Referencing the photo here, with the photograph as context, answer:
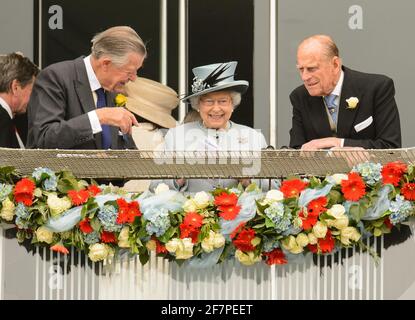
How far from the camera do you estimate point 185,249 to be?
572cm

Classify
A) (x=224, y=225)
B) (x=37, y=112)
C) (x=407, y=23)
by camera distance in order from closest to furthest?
1. (x=224, y=225)
2. (x=37, y=112)
3. (x=407, y=23)

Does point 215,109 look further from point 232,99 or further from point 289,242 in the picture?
point 289,242

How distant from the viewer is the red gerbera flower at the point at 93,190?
19.1 feet

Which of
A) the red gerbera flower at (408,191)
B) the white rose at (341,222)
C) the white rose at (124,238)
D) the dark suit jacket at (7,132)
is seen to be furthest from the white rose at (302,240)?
the dark suit jacket at (7,132)

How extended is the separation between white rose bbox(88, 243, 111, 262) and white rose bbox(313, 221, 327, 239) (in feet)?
2.92

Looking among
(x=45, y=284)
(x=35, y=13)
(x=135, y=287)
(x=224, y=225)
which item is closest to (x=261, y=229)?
(x=224, y=225)

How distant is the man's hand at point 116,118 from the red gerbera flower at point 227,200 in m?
0.60

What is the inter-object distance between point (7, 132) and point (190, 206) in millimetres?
1512

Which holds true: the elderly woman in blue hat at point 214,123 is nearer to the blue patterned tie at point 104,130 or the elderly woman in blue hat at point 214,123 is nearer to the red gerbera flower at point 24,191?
the blue patterned tie at point 104,130

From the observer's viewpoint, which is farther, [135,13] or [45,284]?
[135,13]

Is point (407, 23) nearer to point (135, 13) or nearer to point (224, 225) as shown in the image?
point (135, 13)

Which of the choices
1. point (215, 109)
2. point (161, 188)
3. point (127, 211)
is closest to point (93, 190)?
point (127, 211)

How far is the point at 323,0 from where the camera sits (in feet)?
25.2

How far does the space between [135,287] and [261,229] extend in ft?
1.97
